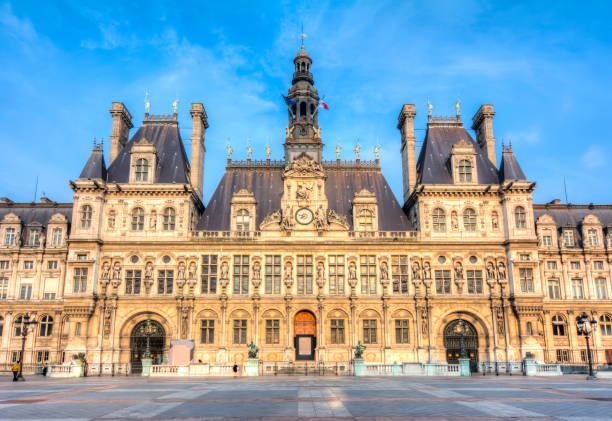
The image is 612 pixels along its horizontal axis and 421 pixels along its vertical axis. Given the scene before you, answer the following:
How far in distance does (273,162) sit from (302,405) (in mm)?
42744

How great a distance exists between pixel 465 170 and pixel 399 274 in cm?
1349

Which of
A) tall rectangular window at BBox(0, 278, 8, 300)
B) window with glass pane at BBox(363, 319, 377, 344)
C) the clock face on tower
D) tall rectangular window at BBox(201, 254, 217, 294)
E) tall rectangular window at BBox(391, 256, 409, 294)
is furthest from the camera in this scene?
tall rectangular window at BBox(0, 278, 8, 300)

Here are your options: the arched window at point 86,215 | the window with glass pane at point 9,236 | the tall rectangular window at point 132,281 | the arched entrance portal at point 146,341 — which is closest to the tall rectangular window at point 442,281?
the arched entrance portal at point 146,341

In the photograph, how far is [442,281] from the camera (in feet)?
173

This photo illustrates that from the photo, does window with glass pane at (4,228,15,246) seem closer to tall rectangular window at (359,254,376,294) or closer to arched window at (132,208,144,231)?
arched window at (132,208,144,231)


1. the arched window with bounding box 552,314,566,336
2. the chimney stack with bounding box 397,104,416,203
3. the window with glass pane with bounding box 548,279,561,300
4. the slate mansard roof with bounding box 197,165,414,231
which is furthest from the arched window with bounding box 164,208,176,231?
the arched window with bounding box 552,314,566,336

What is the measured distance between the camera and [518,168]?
5594cm

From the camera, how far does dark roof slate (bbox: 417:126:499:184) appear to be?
56.8 m

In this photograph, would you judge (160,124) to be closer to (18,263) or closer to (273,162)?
(273,162)

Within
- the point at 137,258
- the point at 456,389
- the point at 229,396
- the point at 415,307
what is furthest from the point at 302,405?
the point at 137,258

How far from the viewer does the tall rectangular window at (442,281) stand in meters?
52.5

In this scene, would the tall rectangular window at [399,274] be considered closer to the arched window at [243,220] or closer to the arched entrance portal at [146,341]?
the arched window at [243,220]

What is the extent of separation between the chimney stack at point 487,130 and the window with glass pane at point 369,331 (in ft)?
75.0

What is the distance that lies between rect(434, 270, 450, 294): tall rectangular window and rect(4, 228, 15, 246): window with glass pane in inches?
1754
